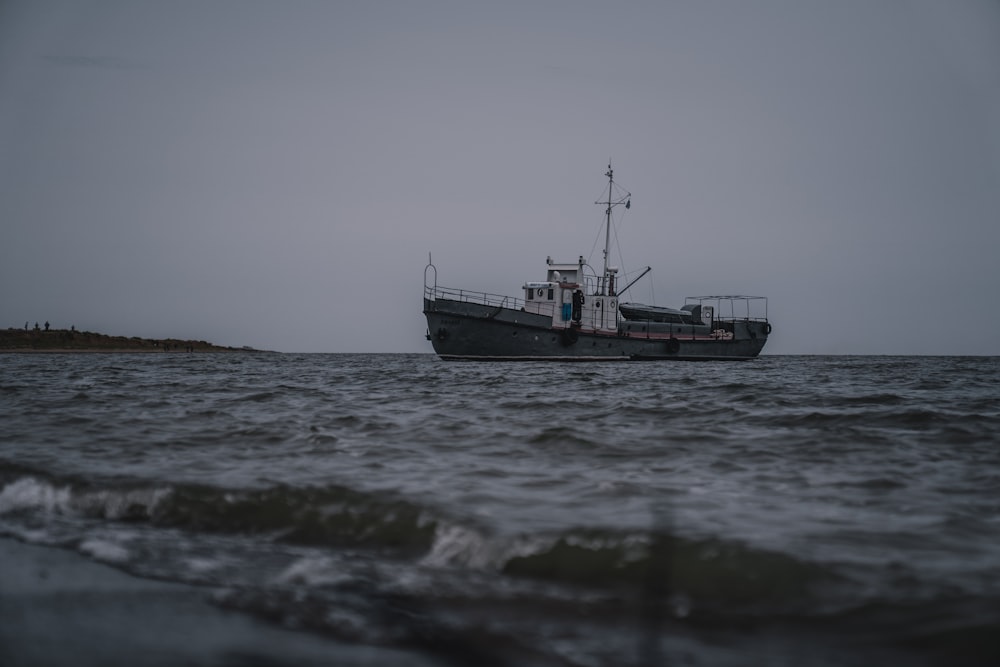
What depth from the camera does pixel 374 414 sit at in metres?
9.98

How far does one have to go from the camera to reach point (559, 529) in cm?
384

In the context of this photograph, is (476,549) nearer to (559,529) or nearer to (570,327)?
(559,529)

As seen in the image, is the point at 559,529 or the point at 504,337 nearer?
the point at 559,529

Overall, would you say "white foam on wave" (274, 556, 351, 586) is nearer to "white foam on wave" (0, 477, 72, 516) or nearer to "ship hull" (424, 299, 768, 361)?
"white foam on wave" (0, 477, 72, 516)

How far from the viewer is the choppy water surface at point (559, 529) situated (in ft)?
8.73

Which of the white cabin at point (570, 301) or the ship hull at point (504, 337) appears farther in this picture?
the white cabin at point (570, 301)

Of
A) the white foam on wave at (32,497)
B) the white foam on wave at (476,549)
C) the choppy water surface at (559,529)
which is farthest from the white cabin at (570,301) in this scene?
the white foam on wave at (476,549)

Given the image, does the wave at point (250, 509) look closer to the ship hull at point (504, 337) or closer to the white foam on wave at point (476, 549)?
the white foam on wave at point (476, 549)

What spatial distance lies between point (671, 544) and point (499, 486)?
1678 mm

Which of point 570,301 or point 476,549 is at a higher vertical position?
point 570,301

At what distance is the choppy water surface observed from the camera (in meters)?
2.66

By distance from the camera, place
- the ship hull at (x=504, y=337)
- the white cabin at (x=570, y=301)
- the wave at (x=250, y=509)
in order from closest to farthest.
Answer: the wave at (x=250, y=509) → the ship hull at (x=504, y=337) → the white cabin at (x=570, y=301)

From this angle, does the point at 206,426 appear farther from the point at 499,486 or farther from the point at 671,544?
the point at 671,544

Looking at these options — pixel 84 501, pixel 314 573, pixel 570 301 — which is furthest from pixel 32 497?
pixel 570 301
